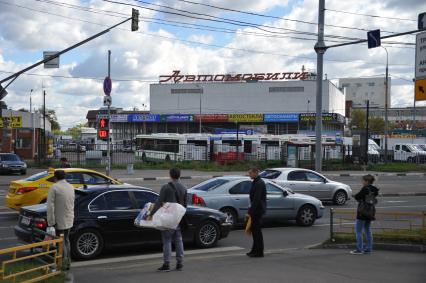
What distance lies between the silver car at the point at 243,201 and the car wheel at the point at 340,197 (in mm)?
5846

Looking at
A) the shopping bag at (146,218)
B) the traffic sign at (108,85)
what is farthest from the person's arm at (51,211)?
the traffic sign at (108,85)

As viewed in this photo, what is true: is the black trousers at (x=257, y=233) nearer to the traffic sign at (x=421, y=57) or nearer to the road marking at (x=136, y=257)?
the road marking at (x=136, y=257)

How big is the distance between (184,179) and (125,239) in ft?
73.4

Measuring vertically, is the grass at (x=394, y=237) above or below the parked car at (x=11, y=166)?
below

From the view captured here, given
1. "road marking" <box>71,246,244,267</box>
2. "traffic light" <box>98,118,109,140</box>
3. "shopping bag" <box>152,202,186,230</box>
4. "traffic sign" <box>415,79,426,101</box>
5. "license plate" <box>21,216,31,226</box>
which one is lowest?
"road marking" <box>71,246,244,267</box>

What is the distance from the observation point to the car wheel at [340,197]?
21.7 metres

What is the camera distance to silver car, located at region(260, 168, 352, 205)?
20312 millimetres

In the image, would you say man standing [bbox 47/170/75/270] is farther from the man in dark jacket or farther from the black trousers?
the man in dark jacket

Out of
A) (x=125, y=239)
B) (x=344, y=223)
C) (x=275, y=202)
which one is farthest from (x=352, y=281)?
(x=275, y=202)

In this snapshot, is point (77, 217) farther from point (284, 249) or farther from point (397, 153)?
point (397, 153)

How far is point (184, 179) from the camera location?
33344 mm

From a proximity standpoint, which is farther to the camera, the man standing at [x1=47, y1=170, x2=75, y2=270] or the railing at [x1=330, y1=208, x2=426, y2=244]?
the railing at [x1=330, y1=208, x2=426, y2=244]

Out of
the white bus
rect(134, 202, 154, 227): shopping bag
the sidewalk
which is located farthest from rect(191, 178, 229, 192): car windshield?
the white bus

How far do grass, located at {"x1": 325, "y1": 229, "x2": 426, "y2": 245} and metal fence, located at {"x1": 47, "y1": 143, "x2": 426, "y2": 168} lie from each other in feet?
94.5
